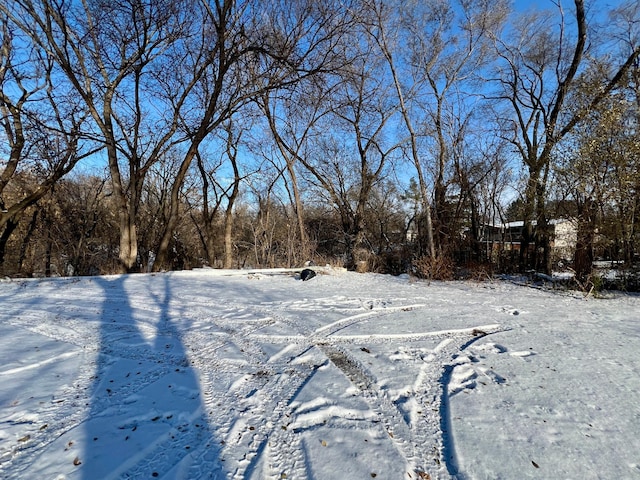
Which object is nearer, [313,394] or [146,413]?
[146,413]

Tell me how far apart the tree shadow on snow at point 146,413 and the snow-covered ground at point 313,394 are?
0.01 meters

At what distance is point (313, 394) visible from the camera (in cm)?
264

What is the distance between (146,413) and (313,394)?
1232 mm

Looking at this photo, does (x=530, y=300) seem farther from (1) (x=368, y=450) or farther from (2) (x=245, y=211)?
(2) (x=245, y=211)

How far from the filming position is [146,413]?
2297 mm

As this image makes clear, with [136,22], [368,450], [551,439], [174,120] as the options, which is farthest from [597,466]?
[174,120]

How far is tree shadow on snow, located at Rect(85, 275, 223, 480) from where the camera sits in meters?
1.80

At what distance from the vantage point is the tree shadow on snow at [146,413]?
1.80 meters

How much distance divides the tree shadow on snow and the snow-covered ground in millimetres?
11

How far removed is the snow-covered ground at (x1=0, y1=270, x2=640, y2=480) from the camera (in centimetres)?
188

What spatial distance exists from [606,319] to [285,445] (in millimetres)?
5889

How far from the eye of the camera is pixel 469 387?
282 cm

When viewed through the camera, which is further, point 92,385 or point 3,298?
point 3,298

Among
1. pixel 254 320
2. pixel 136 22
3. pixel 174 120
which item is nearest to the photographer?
pixel 254 320
